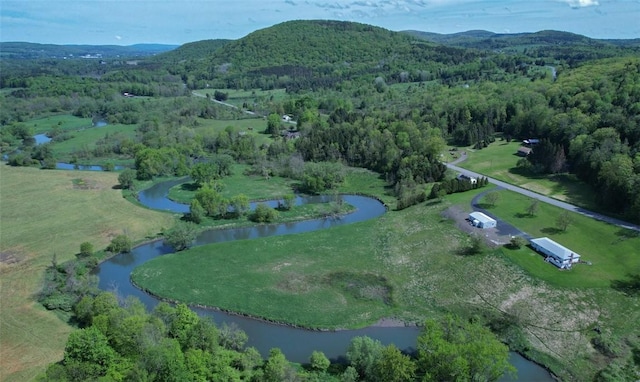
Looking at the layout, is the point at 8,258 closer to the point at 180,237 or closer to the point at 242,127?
the point at 180,237

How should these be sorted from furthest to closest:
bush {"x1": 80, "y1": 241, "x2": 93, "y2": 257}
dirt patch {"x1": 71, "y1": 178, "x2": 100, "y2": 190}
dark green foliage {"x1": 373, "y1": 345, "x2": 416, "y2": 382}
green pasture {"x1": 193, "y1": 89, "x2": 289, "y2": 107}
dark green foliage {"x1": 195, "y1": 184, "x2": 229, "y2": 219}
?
green pasture {"x1": 193, "y1": 89, "x2": 289, "y2": 107} → dirt patch {"x1": 71, "y1": 178, "x2": 100, "y2": 190} → dark green foliage {"x1": 195, "y1": 184, "x2": 229, "y2": 219} → bush {"x1": 80, "y1": 241, "x2": 93, "y2": 257} → dark green foliage {"x1": 373, "y1": 345, "x2": 416, "y2": 382}

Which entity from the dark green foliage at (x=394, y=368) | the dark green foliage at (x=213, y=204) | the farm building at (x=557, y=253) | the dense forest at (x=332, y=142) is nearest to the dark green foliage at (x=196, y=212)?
the dark green foliage at (x=213, y=204)

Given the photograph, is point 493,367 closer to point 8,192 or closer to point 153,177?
point 153,177

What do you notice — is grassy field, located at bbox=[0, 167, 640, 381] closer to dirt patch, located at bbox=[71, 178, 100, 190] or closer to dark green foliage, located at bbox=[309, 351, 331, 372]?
dark green foliage, located at bbox=[309, 351, 331, 372]

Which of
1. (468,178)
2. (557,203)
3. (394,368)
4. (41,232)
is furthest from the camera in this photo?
(468,178)

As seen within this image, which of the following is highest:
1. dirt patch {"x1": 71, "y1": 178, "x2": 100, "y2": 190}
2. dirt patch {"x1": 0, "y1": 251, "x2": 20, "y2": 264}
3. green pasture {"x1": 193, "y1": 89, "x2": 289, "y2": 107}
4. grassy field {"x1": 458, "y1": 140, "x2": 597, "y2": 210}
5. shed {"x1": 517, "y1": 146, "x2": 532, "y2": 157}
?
green pasture {"x1": 193, "y1": 89, "x2": 289, "y2": 107}

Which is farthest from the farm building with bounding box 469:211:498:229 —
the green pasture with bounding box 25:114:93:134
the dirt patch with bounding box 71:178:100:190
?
the green pasture with bounding box 25:114:93:134

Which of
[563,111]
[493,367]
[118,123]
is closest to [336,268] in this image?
[493,367]

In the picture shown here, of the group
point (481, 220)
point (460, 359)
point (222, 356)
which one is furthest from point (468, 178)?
point (222, 356)
